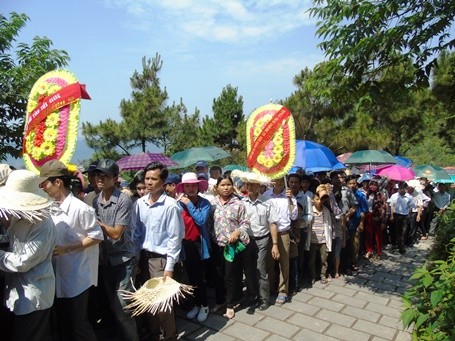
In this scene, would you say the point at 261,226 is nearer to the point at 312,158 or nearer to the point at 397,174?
the point at 312,158

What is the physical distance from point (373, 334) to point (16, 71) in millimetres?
6398

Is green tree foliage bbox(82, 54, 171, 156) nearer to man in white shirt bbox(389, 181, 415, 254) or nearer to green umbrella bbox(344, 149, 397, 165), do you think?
green umbrella bbox(344, 149, 397, 165)

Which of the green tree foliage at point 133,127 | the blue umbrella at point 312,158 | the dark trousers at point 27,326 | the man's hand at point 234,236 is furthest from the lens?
the green tree foliage at point 133,127

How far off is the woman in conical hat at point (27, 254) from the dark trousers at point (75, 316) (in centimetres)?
28

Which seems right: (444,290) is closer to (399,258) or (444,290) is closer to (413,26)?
(413,26)

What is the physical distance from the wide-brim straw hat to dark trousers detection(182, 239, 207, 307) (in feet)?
3.02

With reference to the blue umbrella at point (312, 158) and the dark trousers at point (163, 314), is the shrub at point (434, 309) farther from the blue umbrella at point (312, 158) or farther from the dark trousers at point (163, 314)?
the blue umbrella at point (312, 158)

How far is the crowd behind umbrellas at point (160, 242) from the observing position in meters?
2.34

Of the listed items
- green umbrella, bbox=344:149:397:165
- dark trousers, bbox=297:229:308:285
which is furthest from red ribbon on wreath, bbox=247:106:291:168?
green umbrella, bbox=344:149:397:165

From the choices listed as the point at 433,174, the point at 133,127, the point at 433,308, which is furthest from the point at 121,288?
the point at 133,127

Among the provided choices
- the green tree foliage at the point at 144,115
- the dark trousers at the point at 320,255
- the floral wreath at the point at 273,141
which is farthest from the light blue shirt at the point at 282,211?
the green tree foliage at the point at 144,115

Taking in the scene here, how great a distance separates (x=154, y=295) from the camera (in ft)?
9.20

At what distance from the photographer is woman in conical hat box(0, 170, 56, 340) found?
2.22m

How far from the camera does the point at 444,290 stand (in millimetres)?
1960
